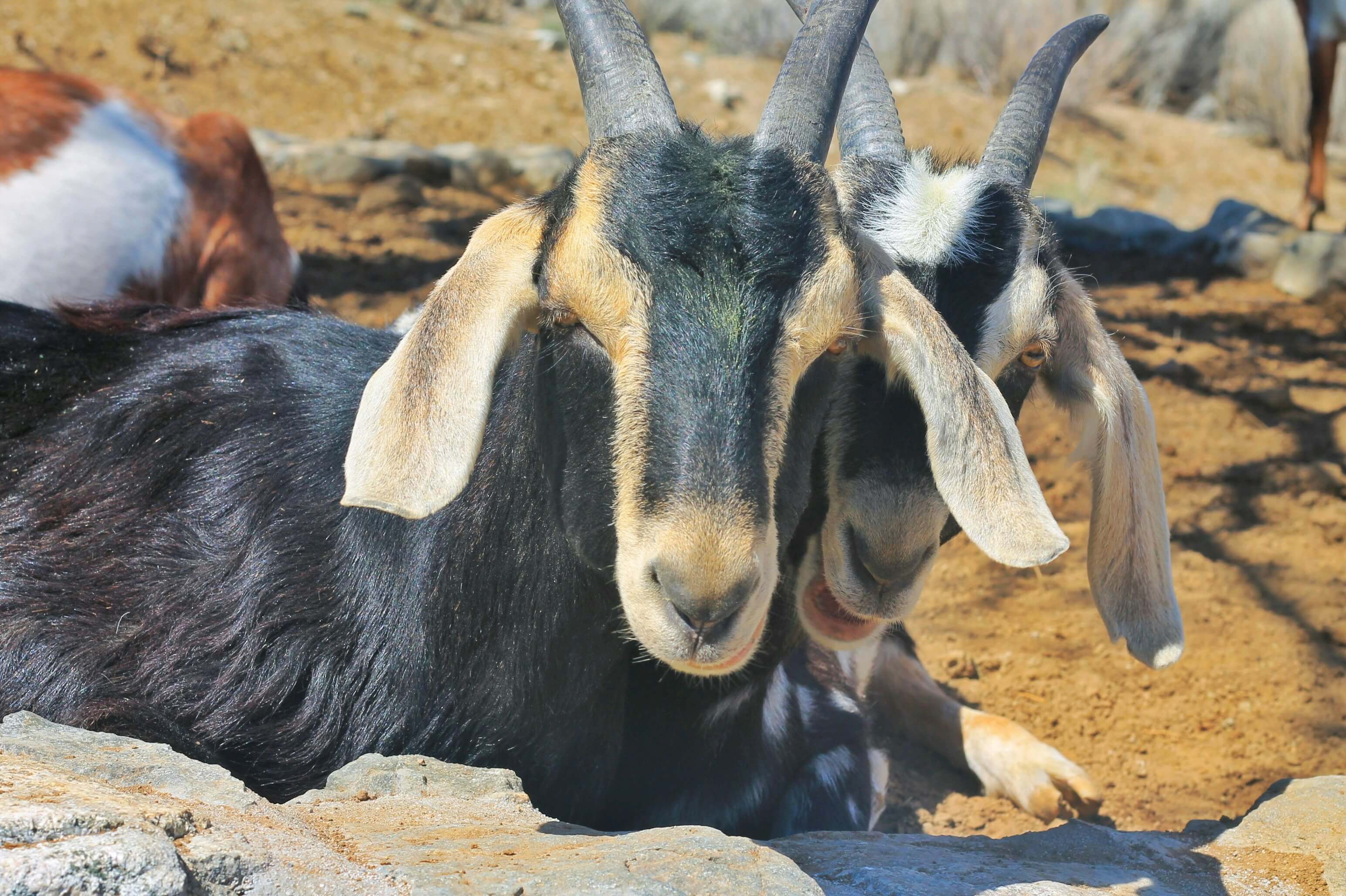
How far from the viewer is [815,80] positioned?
8.86ft

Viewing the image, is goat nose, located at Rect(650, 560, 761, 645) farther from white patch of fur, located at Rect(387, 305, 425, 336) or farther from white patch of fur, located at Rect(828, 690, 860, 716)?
white patch of fur, located at Rect(387, 305, 425, 336)

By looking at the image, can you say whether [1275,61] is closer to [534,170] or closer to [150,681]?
[534,170]

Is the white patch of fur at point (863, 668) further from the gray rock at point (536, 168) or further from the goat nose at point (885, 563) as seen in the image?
the gray rock at point (536, 168)

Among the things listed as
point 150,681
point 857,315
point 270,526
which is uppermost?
point 857,315

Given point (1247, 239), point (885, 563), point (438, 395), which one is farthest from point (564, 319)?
point (1247, 239)

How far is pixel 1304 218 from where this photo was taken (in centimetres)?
873

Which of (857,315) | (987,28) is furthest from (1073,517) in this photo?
(987,28)

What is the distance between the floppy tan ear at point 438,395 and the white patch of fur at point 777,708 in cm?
130

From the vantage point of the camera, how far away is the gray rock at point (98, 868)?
4.95 feet

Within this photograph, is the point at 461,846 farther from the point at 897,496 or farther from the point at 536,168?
the point at 536,168

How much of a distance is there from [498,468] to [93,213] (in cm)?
279

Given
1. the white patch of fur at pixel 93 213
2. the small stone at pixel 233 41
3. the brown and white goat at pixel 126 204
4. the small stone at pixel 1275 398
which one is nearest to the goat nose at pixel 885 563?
the brown and white goat at pixel 126 204

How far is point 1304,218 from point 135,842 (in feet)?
29.4

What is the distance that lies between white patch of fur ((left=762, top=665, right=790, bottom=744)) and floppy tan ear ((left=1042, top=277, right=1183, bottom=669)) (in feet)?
2.80
